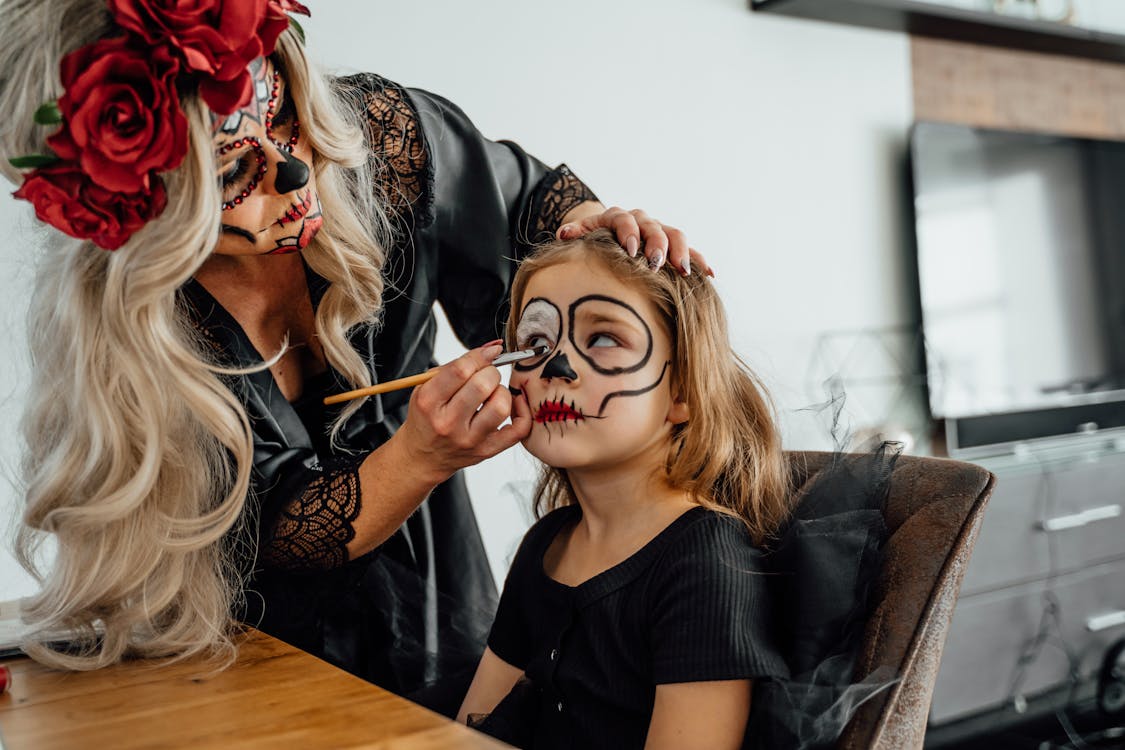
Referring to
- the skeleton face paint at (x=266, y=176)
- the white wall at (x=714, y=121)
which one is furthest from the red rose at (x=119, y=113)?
the white wall at (x=714, y=121)

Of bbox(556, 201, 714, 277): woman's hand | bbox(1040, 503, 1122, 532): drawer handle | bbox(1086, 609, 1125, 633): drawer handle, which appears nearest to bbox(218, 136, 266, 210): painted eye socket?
bbox(556, 201, 714, 277): woman's hand

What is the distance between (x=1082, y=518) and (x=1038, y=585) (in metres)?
0.25

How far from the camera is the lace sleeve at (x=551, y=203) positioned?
1.41m

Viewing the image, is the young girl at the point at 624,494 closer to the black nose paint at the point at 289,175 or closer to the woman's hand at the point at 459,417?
the woman's hand at the point at 459,417

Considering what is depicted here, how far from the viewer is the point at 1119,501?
9.84ft

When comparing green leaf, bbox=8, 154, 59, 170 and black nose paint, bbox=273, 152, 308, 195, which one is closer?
green leaf, bbox=8, 154, 59, 170

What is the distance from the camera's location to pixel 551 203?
Answer: 1427mm

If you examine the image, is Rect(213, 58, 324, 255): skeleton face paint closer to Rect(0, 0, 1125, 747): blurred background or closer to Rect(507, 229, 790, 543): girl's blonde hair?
Rect(507, 229, 790, 543): girl's blonde hair

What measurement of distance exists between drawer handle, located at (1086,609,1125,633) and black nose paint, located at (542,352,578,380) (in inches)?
Answer: 96.7

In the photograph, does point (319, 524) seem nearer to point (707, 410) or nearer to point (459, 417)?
point (459, 417)

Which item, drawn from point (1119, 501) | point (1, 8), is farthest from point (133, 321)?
point (1119, 501)

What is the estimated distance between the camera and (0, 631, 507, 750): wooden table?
2.41 feet

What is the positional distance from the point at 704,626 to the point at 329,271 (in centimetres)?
59

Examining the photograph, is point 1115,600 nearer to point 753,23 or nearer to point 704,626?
point 753,23
